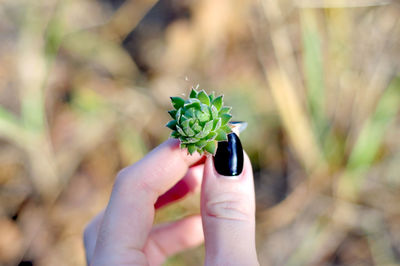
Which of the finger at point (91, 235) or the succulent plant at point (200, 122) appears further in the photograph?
the finger at point (91, 235)

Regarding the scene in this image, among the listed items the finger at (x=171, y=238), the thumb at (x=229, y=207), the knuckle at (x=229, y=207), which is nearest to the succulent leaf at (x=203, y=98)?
the thumb at (x=229, y=207)

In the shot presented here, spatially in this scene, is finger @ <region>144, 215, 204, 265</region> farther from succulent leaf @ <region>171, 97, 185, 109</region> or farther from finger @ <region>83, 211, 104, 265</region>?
succulent leaf @ <region>171, 97, 185, 109</region>

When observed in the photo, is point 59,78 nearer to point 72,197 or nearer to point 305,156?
point 72,197

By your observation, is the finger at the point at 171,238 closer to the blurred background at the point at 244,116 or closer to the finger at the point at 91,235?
the finger at the point at 91,235

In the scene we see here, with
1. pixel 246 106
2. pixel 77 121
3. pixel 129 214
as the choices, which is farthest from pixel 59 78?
pixel 129 214

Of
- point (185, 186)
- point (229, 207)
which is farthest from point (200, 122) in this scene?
point (185, 186)

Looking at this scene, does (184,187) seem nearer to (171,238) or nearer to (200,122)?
(171,238)
